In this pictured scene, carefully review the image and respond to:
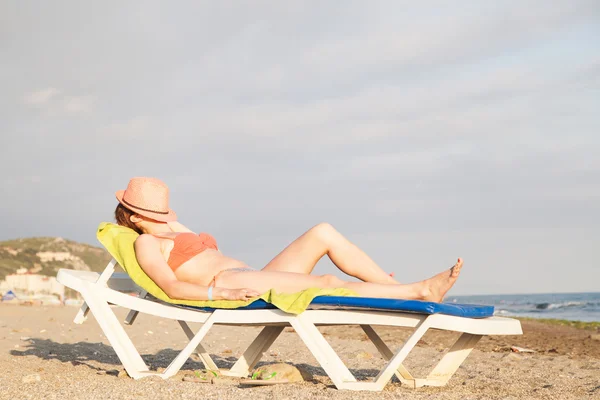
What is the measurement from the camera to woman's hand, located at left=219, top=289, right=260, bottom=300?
4.61 meters

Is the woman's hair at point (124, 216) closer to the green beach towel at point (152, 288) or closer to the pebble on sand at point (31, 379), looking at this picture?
the green beach towel at point (152, 288)

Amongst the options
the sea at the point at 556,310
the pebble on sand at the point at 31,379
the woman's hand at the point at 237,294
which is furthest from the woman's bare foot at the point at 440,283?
the sea at the point at 556,310

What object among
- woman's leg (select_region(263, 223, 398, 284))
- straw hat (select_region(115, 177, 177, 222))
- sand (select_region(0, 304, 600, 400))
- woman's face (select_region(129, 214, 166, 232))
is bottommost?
sand (select_region(0, 304, 600, 400))

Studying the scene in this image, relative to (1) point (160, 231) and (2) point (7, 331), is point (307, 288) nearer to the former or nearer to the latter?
(1) point (160, 231)

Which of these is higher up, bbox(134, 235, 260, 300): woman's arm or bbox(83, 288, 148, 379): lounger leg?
bbox(134, 235, 260, 300): woman's arm

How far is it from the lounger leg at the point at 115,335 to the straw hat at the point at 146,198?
0.77 m

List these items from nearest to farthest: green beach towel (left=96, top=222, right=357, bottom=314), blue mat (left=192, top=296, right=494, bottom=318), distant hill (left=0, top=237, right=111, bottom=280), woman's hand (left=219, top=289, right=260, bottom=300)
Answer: blue mat (left=192, top=296, right=494, bottom=318) → green beach towel (left=96, top=222, right=357, bottom=314) → woman's hand (left=219, top=289, right=260, bottom=300) → distant hill (left=0, top=237, right=111, bottom=280)

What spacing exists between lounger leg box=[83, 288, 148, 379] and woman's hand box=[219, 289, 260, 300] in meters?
0.93

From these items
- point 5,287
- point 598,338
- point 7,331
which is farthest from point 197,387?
point 5,287

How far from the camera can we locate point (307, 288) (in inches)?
189

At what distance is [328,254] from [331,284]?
294mm

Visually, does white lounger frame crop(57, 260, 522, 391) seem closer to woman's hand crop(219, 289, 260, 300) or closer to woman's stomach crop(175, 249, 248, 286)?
woman's hand crop(219, 289, 260, 300)

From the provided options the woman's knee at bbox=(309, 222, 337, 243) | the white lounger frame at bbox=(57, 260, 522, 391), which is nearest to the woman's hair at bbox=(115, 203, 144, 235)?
the white lounger frame at bbox=(57, 260, 522, 391)

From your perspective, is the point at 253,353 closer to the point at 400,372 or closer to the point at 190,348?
the point at 190,348
